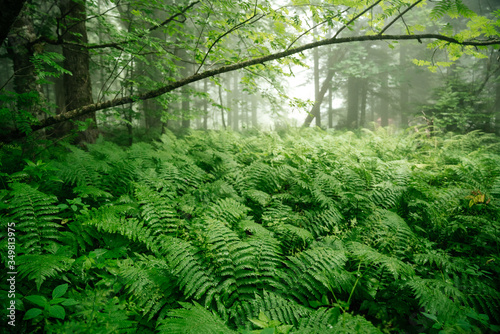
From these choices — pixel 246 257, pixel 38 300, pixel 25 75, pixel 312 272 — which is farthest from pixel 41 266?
pixel 25 75

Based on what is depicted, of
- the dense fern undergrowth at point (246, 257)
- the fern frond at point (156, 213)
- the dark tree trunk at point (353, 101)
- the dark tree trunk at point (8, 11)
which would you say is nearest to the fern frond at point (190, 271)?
the dense fern undergrowth at point (246, 257)

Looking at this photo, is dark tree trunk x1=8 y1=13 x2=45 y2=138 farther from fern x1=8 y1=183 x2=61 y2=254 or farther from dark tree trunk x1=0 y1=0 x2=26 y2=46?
fern x1=8 y1=183 x2=61 y2=254

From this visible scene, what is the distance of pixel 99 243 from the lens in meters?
2.46

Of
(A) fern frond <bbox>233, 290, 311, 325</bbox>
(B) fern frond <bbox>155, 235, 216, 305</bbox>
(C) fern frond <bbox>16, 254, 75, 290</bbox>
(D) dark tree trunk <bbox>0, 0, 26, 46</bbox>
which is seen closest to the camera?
(C) fern frond <bbox>16, 254, 75, 290</bbox>

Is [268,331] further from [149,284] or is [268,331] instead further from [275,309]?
[149,284]

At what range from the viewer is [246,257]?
204 centimetres

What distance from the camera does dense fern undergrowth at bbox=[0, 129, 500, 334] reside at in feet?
5.33

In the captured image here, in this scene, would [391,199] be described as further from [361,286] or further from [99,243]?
[99,243]

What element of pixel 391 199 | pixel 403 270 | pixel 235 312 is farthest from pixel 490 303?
pixel 235 312

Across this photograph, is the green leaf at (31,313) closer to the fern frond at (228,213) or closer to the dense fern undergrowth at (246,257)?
the dense fern undergrowth at (246,257)

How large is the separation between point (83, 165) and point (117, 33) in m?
2.04

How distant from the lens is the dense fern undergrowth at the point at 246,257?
64.0 inches

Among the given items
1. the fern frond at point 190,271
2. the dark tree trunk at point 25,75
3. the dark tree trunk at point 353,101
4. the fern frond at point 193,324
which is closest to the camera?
the fern frond at point 193,324

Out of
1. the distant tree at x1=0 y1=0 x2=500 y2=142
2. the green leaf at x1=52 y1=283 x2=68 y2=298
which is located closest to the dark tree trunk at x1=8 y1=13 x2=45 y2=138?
the distant tree at x1=0 y1=0 x2=500 y2=142
